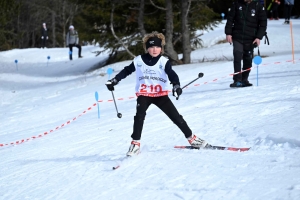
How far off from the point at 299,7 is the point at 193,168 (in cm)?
2908

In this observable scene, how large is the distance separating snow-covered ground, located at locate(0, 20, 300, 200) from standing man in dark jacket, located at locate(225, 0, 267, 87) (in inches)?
32.2

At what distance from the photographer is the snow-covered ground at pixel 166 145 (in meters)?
4.96

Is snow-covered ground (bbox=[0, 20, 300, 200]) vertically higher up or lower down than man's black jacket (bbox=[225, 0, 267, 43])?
lower down

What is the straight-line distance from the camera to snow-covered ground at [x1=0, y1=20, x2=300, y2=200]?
4.96 meters

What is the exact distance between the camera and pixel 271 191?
14.6 ft

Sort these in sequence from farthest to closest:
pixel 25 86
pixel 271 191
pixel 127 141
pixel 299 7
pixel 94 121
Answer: pixel 299 7 → pixel 25 86 → pixel 94 121 → pixel 127 141 → pixel 271 191

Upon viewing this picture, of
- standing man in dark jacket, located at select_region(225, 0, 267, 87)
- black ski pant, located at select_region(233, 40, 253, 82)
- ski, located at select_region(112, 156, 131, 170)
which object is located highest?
standing man in dark jacket, located at select_region(225, 0, 267, 87)

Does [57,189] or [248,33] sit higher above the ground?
[248,33]

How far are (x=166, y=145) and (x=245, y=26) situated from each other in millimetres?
3864

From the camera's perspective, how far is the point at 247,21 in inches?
380

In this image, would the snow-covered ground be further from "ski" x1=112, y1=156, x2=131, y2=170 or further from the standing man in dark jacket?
the standing man in dark jacket

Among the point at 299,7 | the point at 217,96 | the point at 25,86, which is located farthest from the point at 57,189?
the point at 299,7

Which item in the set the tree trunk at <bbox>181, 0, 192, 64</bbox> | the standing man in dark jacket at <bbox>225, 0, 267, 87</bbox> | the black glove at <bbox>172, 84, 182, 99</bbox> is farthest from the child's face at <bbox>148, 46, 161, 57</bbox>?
the tree trunk at <bbox>181, 0, 192, 64</bbox>

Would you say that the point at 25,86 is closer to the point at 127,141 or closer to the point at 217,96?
the point at 217,96
